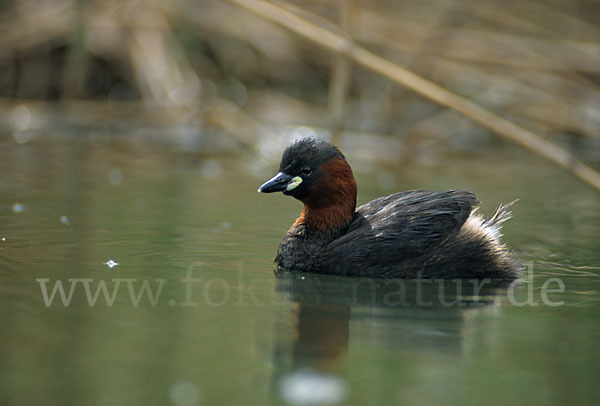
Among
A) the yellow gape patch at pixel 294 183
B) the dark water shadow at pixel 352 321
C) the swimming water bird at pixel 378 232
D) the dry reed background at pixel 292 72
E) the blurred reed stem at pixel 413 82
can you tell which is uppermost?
the dry reed background at pixel 292 72

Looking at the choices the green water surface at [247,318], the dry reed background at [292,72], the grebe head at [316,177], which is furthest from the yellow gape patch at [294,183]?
the dry reed background at [292,72]

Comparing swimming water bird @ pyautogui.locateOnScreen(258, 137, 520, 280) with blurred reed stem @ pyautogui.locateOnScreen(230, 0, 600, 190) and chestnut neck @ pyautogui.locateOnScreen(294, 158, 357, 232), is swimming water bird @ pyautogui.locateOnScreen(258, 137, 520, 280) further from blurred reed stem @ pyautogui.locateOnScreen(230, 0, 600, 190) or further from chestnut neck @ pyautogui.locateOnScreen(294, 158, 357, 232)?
blurred reed stem @ pyautogui.locateOnScreen(230, 0, 600, 190)

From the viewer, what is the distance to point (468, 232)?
5.12m

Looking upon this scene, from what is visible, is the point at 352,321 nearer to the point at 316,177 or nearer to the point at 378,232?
the point at 378,232

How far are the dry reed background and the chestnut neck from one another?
8.64 ft

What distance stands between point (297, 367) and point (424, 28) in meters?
7.28

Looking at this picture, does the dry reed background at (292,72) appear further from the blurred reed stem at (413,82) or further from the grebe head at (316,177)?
the grebe head at (316,177)

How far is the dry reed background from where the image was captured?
974 cm

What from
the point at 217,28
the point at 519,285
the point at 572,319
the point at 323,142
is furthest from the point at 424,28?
the point at 572,319

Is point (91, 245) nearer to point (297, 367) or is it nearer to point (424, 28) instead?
point (297, 367)

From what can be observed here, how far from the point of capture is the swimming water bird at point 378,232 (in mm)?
5012

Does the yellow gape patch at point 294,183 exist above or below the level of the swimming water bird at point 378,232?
above

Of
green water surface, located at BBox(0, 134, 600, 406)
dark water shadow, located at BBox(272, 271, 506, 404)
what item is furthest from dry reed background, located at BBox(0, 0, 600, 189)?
dark water shadow, located at BBox(272, 271, 506, 404)

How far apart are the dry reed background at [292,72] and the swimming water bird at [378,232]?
266 centimetres
